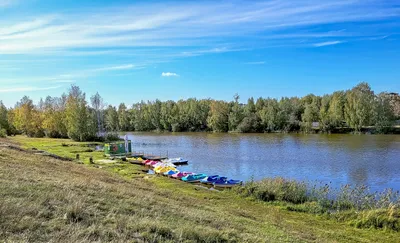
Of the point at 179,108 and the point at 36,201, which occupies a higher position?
the point at 179,108

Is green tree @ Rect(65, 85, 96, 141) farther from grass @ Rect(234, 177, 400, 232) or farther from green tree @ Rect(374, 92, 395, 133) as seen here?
green tree @ Rect(374, 92, 395, 133)

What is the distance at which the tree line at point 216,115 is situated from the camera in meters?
92.1

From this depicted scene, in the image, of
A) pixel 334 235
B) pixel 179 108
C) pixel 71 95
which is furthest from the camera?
pixel 179 108

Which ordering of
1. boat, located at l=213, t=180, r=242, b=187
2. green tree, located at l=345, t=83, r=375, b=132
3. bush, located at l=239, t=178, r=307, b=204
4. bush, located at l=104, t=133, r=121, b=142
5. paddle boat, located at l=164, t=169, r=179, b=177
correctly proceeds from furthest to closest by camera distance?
green tree, located at l=345, t=83, r=375, b=132 → bush, located at l=104, t=133, r=121, b=142 → paddle boat, located at l=164, t=169, r=179, b=177 → boat, located at l=213, t=180, r=242, b=187 → bush, located at l=239, t=178, r=307, b=204

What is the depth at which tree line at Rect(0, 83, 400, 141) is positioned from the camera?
302 feet

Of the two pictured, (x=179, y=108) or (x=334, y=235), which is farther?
(x=179, y=108)

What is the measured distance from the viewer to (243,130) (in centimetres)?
11925

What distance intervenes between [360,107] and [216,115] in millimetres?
53104

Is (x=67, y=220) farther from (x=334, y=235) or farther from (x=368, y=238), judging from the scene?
(x=368, y=238)

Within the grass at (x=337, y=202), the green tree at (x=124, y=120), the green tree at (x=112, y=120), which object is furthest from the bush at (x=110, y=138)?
the green tree at (x=124, y=120)

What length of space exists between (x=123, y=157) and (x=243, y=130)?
7238 centimetres

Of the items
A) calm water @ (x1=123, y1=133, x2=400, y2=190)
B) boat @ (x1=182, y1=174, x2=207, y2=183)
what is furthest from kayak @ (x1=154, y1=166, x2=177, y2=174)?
boat @ (x1=182, y1=174, x2=207, y2=183)

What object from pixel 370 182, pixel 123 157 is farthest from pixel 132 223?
pixel 123 157

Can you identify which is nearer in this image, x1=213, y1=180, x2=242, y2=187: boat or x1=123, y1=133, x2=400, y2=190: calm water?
x1=213, y1=180, x2=242, y2=187: boat
